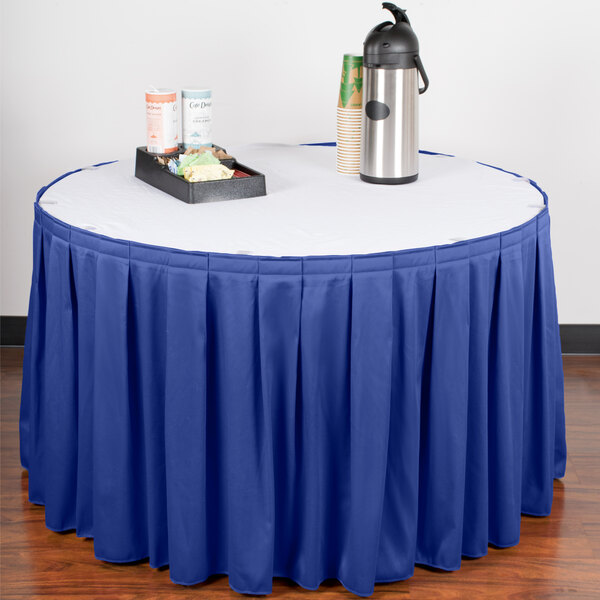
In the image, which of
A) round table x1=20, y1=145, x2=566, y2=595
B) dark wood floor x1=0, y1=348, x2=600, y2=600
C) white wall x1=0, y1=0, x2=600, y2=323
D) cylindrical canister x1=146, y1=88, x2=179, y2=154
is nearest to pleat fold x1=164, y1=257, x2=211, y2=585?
round table x1=20, y1=145, x2=566, y2=595

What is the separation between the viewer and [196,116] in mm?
2271

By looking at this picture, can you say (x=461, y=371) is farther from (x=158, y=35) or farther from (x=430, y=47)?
(x=158, y=35)

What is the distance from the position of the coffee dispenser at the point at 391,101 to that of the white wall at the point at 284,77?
744 mm

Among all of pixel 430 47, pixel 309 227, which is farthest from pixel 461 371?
pixel 430 47

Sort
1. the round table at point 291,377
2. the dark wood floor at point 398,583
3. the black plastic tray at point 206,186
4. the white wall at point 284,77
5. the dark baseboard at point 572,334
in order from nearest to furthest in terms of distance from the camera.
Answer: the round table at point 291,377
the dark wood floor at point 398,583
the black plastic tray at point 206,186
the white wall at point 284,77
the dark baseboard at point 572,334

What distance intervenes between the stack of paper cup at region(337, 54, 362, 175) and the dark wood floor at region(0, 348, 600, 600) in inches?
38.5

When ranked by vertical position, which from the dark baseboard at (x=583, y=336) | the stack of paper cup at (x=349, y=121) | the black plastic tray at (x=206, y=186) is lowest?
the dark baseboard at (x=583, y=336)

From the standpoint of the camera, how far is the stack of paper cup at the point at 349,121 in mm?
2305

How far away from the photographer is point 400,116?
7.12 feet

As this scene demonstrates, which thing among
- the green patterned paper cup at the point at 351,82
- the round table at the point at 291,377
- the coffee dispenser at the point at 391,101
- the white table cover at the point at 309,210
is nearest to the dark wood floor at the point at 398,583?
the round table at the point at 291,377

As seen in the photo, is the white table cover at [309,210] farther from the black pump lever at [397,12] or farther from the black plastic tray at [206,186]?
the black pump lever at [397,12]

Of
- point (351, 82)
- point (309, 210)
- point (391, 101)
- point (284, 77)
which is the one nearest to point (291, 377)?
point (309, 210)

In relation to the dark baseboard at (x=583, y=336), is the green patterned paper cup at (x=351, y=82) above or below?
above

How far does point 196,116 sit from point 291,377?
0.83 metres
